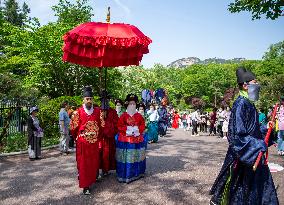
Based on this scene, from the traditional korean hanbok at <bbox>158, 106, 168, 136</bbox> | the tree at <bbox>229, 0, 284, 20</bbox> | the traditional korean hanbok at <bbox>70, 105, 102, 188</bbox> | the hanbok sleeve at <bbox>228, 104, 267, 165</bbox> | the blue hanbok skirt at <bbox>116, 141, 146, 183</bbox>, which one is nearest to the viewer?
the hanbok sleeve at <bbox>228, 104, 267, 165</bbox>

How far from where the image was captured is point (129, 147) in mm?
7609

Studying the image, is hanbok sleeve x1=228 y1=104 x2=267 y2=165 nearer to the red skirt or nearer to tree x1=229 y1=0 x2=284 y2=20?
the red skirt

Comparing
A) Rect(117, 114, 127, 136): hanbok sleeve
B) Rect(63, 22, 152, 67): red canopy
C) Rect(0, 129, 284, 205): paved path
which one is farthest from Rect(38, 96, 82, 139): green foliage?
Rect(117, 114, 127, 136): hanbok sleeve

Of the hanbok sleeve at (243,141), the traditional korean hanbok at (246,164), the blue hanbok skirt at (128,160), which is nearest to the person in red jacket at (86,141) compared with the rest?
the blue hanbok skirt at (128,160)

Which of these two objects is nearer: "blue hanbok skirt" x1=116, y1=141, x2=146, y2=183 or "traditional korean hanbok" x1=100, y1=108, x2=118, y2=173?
"blue hanbok skirt" x1=116, y1=141, x2=146, y2=183

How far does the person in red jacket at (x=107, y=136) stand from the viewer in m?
7.72

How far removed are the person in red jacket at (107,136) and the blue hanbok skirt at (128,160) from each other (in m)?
0.25

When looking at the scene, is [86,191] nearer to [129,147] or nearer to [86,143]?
[86,143]

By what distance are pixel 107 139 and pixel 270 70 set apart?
2544 inches

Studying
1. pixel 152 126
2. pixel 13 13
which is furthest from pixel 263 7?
pixel 13 13

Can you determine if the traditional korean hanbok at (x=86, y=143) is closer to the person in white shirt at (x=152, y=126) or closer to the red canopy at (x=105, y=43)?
the red canopy at (x=105, y=43)

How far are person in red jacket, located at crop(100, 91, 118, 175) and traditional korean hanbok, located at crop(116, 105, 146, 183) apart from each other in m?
0.18

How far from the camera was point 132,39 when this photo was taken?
6848 mm

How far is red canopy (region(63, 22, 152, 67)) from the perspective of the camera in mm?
6777
